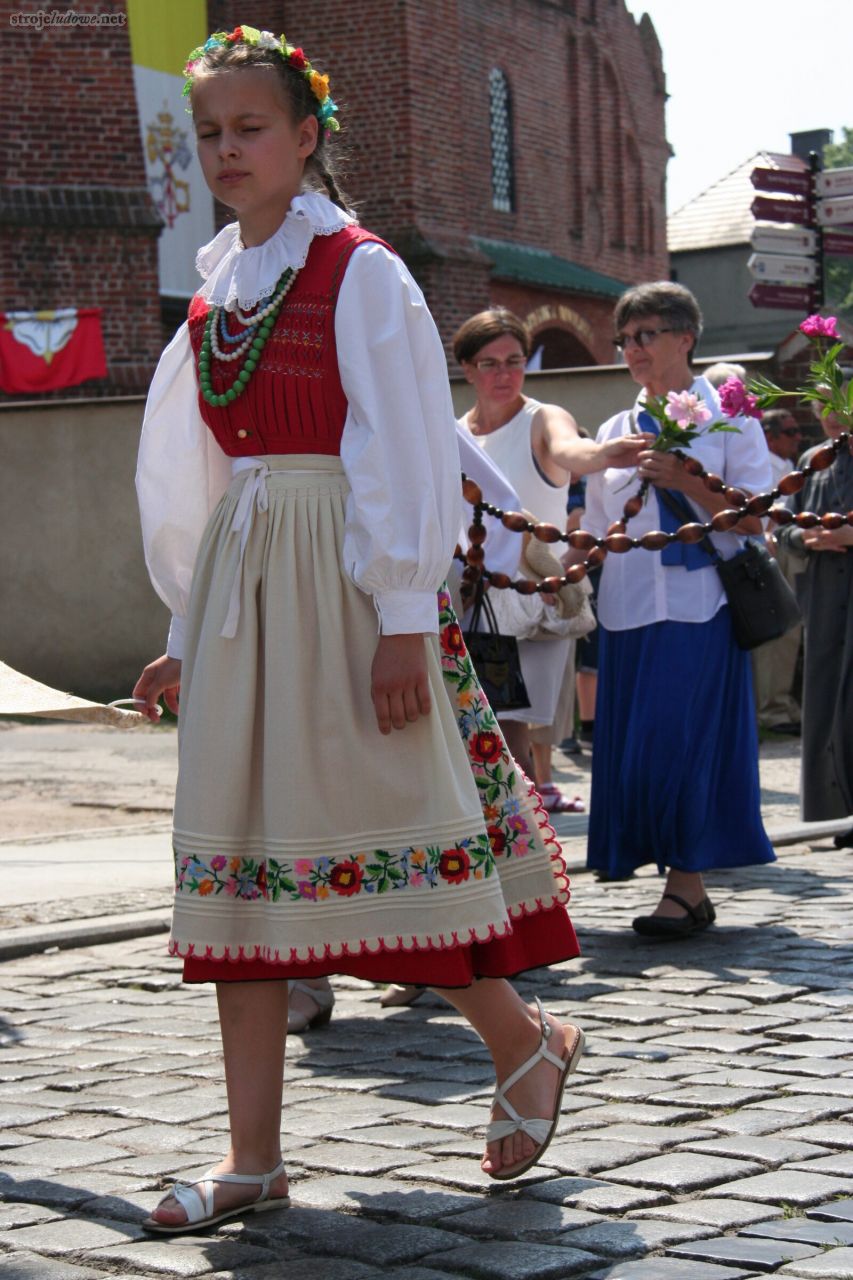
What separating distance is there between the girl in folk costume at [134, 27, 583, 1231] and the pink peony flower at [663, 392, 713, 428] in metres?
2.86

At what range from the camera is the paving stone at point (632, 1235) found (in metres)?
3.18

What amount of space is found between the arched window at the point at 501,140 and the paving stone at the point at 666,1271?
88.9 ft

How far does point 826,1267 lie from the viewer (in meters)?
3.03

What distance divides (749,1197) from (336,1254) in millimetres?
756

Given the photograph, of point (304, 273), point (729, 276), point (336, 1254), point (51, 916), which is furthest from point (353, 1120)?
point (729, 276)

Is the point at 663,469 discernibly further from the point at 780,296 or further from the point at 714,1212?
the point at 780,296

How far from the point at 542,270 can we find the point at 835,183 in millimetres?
12519

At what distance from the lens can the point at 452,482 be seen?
359cm

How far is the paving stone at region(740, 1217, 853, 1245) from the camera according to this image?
10.5 ft

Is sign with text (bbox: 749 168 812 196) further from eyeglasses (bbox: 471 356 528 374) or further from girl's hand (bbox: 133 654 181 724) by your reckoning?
girl's hand (bbox: 133 654 181 724)

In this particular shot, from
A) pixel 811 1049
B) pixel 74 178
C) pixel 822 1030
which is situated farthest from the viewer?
pixel 74 178

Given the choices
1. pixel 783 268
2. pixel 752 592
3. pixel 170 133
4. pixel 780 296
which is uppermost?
pixel 170 133

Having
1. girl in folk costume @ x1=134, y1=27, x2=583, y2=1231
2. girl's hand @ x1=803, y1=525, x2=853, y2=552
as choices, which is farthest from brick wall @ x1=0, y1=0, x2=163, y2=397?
girl in folk costume @ x1=134, y1=27, x2=583, y2=1231

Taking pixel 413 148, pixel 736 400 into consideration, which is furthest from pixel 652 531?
pixel 413 148
